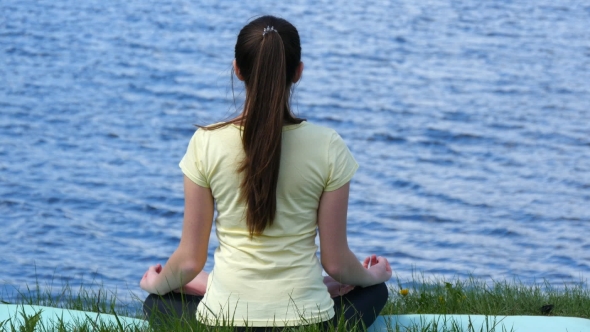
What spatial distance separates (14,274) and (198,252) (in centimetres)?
361

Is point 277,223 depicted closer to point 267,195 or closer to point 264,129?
point 267,195

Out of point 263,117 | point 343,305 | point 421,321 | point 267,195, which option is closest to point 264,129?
point 263,117

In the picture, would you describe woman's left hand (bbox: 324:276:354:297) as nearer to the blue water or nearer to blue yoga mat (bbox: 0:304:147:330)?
blue yoga mat (bbox: 0:304:147:330)

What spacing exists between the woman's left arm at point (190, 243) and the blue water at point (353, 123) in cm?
211

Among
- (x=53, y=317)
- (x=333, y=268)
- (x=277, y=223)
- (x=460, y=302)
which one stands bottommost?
(x=460, y=302)

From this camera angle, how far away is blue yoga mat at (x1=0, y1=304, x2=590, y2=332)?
2685 millimetres

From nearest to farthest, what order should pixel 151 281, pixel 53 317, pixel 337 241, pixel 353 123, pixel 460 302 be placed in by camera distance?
1. pixel 337 241
2. pixel 151 281
3. pixel 53 317
4. pixel 460 302
5. pixel 353 123

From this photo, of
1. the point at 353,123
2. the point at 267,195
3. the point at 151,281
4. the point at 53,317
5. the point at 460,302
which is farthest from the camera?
the point at 353,123

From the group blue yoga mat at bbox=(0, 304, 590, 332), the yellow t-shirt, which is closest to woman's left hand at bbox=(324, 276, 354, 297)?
blue yoga mat at bbox=(0, 304, 590, 332)

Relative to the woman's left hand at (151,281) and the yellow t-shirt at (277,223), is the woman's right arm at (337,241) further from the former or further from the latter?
the woman's left hand at (151,281)

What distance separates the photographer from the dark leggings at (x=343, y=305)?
2527 mm

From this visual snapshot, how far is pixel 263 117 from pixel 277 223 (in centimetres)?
29

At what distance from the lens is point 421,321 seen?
2.65 metres

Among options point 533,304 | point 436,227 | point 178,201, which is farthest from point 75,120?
point 533,304
